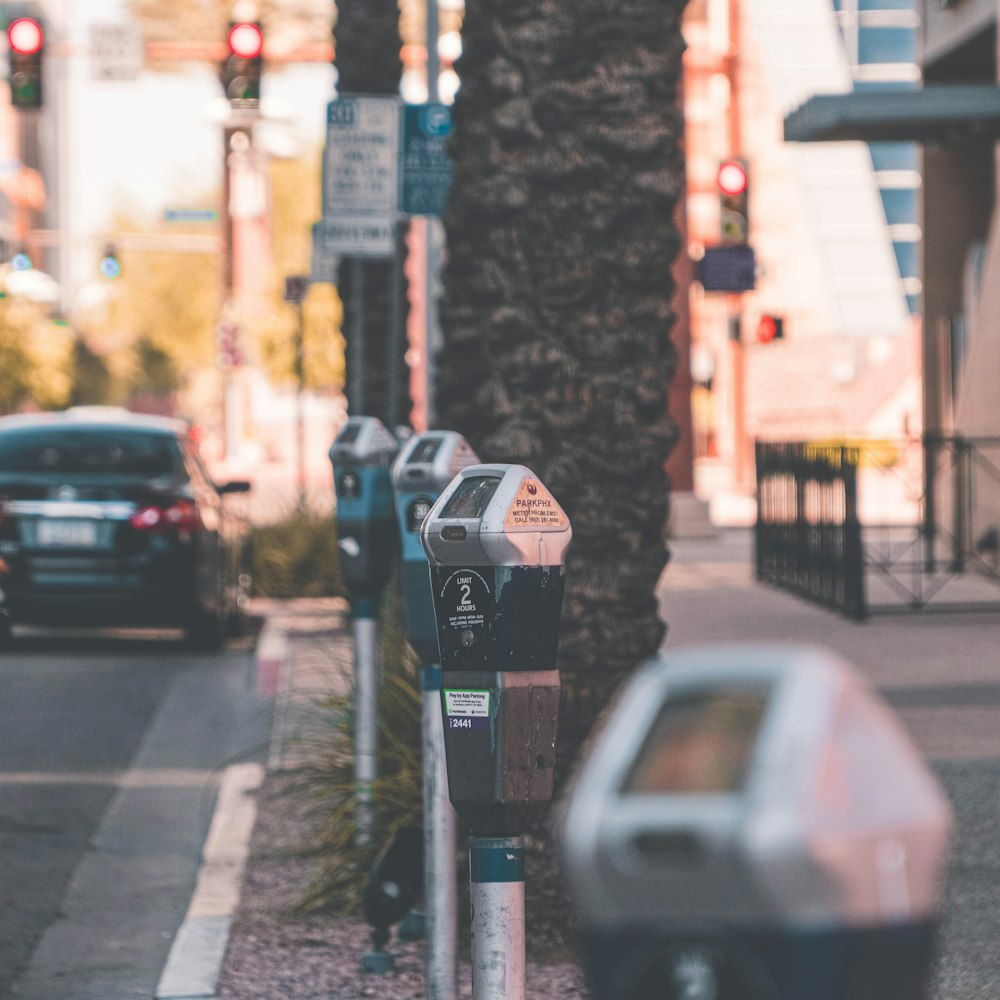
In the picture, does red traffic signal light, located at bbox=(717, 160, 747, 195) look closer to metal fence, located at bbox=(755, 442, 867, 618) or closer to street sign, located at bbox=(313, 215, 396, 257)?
metal fence, located at bbox=(755, 442, 867, 618)

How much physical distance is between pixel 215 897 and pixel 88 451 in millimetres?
7430

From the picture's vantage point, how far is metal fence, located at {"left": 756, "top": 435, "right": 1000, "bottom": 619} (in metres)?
15.2

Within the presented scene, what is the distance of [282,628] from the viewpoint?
15.4m

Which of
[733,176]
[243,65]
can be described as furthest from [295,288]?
[733,176]

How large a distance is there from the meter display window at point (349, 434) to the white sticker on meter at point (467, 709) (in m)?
2.73

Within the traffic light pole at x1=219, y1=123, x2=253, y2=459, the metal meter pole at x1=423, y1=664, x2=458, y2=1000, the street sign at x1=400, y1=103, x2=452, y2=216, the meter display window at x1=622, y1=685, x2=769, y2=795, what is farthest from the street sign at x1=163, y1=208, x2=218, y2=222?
the meter display window at x1=622, y1=685, x2=769, y2=795

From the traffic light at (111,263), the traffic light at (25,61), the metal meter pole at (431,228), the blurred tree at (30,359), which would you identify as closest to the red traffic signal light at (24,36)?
the traffic light at (25,61)

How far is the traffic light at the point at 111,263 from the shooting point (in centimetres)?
4169

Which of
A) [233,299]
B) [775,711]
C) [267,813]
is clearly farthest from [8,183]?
[775,711]

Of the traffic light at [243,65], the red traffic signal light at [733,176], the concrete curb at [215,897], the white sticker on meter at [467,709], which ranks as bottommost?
the concrete curb at [215,897]

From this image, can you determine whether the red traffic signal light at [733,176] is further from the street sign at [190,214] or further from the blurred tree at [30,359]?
the blurred tree at [30,359]

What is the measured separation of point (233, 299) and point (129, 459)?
27.3 meters

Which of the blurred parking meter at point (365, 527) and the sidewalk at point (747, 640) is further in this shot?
the blurred parking meter at point (365, 527)

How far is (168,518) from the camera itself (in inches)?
530
